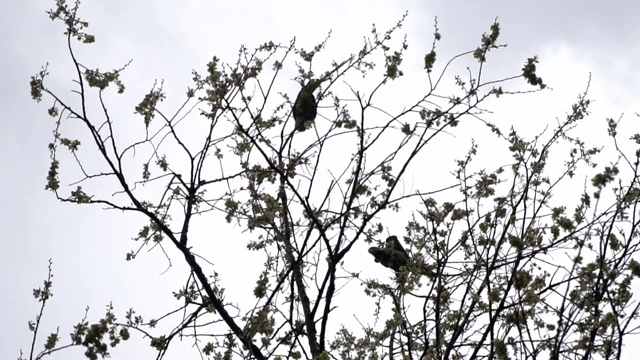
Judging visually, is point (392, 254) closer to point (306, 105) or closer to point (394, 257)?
point (394, 257)

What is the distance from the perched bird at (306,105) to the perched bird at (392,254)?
101 centimetres

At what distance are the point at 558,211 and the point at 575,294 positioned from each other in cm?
51

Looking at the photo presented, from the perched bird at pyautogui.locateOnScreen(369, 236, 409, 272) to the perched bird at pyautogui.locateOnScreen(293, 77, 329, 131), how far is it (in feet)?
3.30

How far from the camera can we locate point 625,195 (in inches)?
166

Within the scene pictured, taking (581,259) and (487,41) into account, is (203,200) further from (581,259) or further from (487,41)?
(581,259)

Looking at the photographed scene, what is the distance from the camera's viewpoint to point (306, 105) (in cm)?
500

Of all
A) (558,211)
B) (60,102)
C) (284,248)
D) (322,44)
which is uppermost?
(322,44)

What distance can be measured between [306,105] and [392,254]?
1186 millimetres

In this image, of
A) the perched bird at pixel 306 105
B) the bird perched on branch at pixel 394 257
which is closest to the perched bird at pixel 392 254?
the bird perched on branch at pixel 394 257

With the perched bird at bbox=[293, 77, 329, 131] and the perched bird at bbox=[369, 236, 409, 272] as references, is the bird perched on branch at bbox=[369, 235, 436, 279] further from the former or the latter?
the perched bird at bbox=[293, 77, 329, 131]

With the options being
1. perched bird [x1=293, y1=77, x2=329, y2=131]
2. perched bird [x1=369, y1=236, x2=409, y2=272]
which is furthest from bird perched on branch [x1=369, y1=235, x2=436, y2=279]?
perched bird [x1=293, y1=77, x2=329, y2=131]

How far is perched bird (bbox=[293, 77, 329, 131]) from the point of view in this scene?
4.94m

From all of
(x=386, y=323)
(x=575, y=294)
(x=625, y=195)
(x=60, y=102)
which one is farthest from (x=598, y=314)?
(x=60, y=102)

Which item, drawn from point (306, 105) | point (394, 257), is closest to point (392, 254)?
point (394, 257)
